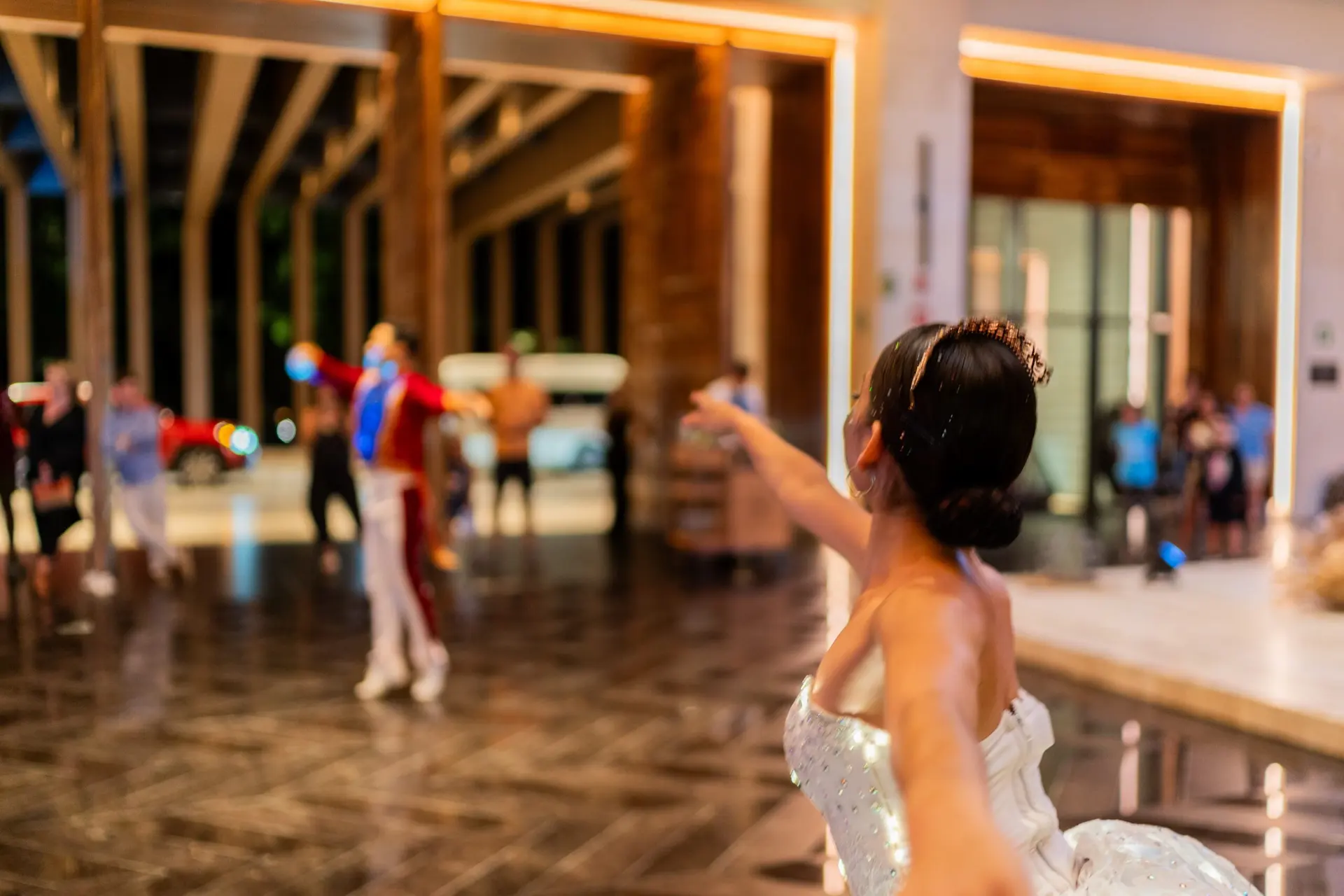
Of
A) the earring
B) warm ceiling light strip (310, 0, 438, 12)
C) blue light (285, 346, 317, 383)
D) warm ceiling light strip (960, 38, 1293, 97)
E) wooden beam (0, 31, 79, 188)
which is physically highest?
warm ceiling light strip (960, 38, 1293, 97)

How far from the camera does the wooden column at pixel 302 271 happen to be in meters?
20.8

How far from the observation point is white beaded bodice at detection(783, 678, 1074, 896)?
1.26 metres

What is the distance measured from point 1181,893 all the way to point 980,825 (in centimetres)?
45

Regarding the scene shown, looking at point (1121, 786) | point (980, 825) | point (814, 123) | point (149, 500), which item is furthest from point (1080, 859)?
point (814, 123)

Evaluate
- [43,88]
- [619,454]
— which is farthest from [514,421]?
[43,88]

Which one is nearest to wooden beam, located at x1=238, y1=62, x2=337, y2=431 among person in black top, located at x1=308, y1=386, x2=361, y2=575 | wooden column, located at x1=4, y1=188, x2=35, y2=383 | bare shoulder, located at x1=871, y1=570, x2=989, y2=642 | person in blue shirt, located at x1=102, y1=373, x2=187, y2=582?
wooden column, located at x1=4, y1=188, x2=35, y2=383

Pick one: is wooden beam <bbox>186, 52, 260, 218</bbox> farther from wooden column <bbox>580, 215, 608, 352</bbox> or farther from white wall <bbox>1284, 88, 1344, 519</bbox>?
white wall <bbox>1284, 88, 1344, 519</bbox>

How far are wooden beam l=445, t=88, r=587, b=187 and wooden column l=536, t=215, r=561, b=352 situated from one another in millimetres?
4664

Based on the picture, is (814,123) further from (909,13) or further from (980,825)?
(980,825)

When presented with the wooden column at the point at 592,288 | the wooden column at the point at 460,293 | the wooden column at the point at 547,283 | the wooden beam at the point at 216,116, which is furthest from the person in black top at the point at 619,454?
the wooden column at the point at 592,288

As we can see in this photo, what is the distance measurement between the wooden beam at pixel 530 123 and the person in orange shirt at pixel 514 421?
156 inches

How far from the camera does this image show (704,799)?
3740 millimetres

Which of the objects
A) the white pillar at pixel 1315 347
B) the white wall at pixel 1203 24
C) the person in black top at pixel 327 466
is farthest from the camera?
the white pillar at pixel 1315 347

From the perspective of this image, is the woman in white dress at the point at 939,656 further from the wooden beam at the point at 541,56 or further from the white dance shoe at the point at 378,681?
the wooden beam at the point at 541,56
